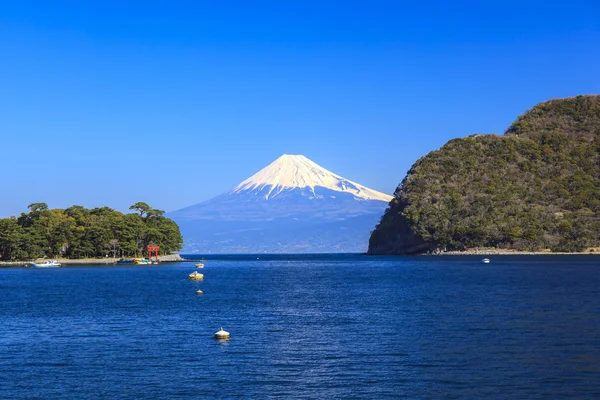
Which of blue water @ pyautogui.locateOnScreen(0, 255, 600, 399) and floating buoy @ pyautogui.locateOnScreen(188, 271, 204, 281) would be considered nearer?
blue water @ pyautogui.locateOnScreen(0, 255, 600, 399)

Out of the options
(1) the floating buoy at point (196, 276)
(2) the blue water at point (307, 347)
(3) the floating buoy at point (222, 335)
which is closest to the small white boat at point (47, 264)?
(1) the floating buoy at point (196, 276)

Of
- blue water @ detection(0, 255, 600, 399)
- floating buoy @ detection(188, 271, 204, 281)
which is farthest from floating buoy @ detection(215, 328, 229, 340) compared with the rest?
floating buoy @ detection(188, 271, 204, 281)

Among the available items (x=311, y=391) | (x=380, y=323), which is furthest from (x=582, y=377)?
(x=380, y=323)

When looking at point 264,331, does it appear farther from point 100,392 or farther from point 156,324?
point 100,392

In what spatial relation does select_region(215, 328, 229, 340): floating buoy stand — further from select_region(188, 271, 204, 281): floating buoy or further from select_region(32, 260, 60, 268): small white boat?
select_region(32, 260, 60, 268): small white boat

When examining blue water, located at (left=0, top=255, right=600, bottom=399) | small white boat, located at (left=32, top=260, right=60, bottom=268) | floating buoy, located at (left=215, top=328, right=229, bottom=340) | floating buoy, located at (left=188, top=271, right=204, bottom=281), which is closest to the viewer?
blue water, located at (left=0, top=255, right=600, bottom=399)

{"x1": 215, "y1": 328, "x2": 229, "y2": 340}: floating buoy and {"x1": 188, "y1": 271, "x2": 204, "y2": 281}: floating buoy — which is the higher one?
{"x1": 188, "y1": 271, "x2": 204, "y2": 281}: floating buoy

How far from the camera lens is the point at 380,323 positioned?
6094 centimetres

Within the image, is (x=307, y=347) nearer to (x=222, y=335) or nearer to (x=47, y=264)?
(x=222, y=335)

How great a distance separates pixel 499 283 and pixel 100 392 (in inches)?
3204

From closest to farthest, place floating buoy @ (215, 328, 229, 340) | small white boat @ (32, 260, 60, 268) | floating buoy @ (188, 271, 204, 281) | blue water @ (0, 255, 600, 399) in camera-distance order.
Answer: blue water @ (0, 255, 600, 399)
floating buoy @ (215, 328, 229, 340)
floating buoy @ (188, 271, 204, 281)
small white boat @ (32, 260, 60, 268)

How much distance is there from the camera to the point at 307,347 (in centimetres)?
4891

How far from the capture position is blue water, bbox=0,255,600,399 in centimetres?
3712

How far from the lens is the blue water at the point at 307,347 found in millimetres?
37125
